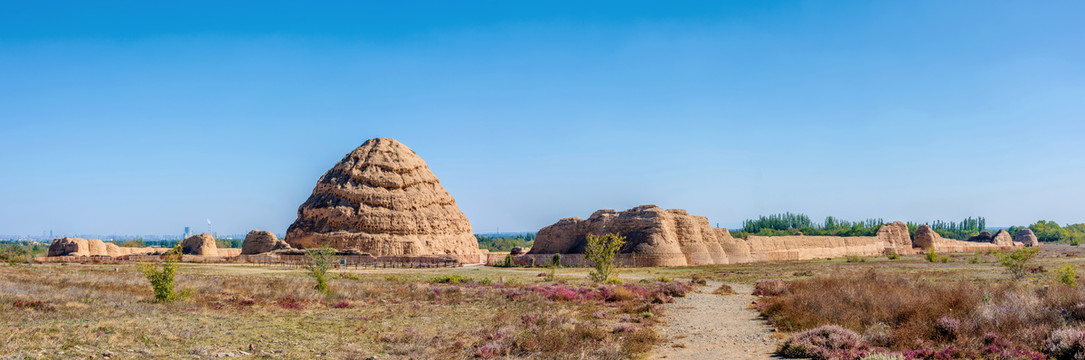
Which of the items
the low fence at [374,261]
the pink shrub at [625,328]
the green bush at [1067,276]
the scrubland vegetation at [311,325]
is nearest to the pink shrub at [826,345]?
the scrubland vegetation at [311,325]

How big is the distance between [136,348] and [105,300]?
866cm

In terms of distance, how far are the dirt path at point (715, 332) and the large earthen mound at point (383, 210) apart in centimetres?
5482

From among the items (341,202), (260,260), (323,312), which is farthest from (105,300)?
→ (341,202)

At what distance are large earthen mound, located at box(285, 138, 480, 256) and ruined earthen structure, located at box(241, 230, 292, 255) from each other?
8.80 feet

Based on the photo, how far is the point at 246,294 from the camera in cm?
2105

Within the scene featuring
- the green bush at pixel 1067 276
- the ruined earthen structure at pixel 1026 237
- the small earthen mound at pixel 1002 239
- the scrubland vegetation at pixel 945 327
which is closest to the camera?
the scrubland vegetation at pixel 945 327

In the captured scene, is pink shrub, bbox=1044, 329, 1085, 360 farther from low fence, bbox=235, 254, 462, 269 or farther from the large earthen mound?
the large earthen mound

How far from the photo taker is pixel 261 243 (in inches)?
2926

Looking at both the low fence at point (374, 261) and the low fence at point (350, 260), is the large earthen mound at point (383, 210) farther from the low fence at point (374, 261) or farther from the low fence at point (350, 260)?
the low fence at point (350, 260)

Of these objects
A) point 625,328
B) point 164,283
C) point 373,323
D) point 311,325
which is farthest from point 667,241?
point 311,325

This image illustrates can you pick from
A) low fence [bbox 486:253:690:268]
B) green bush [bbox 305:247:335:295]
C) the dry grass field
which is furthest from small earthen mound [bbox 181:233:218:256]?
the dry grass field

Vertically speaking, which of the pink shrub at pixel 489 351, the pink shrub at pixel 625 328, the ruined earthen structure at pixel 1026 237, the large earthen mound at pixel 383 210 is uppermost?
the large earthen mound at pixel 383 210

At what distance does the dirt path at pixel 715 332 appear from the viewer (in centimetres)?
1242

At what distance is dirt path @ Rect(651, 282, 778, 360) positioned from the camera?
1242 cm
